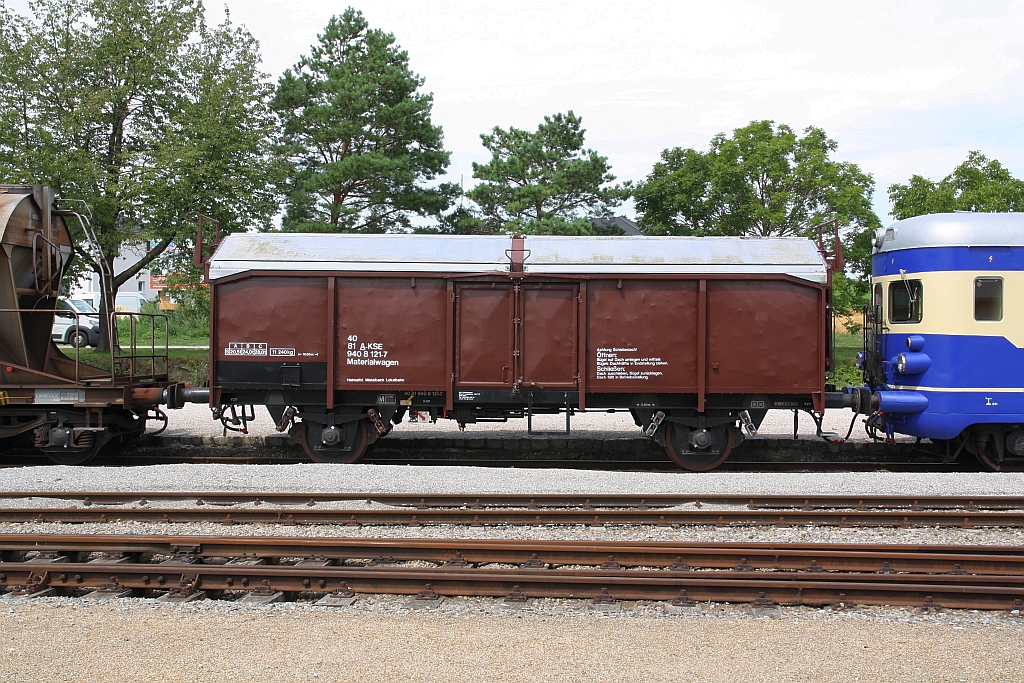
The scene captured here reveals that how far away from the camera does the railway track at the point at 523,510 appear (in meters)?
7.68

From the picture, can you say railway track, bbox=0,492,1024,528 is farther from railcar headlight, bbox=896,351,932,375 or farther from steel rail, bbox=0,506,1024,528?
railcar headlight, bbox=896,351,932,375

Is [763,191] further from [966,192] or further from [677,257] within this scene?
[677,257]

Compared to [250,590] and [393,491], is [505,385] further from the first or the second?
[250,590]

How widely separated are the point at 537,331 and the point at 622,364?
1.30 metres

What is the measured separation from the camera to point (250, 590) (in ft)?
19.5

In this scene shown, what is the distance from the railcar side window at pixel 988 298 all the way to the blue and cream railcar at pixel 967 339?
0.04ft

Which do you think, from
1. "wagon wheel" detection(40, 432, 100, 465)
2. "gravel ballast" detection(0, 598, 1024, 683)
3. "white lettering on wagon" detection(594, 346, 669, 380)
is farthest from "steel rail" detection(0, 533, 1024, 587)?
"wagon wheel" detection(40, 432, 100, 465)

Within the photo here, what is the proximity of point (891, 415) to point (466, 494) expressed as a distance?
21.3 ft

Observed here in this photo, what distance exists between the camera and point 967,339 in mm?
10273

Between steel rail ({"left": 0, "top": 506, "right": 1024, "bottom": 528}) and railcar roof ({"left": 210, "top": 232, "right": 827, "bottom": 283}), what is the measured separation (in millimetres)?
4042

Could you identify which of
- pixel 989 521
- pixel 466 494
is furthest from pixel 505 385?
pixel 989 521

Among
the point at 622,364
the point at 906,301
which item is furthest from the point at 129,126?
the point at 906,301

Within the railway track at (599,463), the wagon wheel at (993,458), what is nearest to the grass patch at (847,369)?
the railway track at (599,463)

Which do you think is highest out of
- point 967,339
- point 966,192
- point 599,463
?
point 966,192
